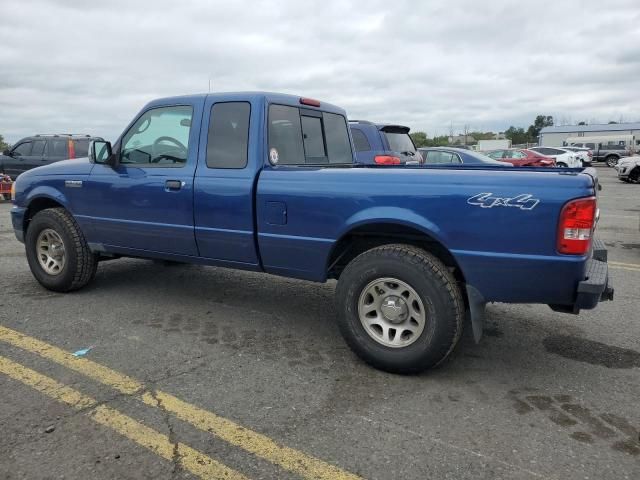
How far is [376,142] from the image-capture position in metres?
9.38

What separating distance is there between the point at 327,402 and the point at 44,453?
58.1 inches

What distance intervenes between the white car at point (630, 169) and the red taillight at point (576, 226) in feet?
67.5

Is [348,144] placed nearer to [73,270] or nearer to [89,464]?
[73,270]

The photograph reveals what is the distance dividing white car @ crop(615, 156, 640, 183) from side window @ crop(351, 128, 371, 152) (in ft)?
51.9

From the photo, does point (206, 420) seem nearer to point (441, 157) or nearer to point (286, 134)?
point (286, 134)

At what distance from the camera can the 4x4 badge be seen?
2.99m

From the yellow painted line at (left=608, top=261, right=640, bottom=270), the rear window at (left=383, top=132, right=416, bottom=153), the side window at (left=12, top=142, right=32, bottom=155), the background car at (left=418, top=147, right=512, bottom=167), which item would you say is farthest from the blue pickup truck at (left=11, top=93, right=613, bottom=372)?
the side window at (left=12, top=142, right=32, bottom=155)

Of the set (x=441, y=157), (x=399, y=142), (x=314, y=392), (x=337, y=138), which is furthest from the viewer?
(x=441, y=157)

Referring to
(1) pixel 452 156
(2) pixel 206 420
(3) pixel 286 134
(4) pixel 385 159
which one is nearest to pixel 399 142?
(4) pixel 385 159

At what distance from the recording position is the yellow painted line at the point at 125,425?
2.46 metres

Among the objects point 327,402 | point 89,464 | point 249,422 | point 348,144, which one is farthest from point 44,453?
point 348,144

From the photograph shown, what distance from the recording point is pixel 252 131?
161 inches

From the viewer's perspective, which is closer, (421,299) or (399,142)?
(421,299)

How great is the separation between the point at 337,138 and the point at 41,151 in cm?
1314
